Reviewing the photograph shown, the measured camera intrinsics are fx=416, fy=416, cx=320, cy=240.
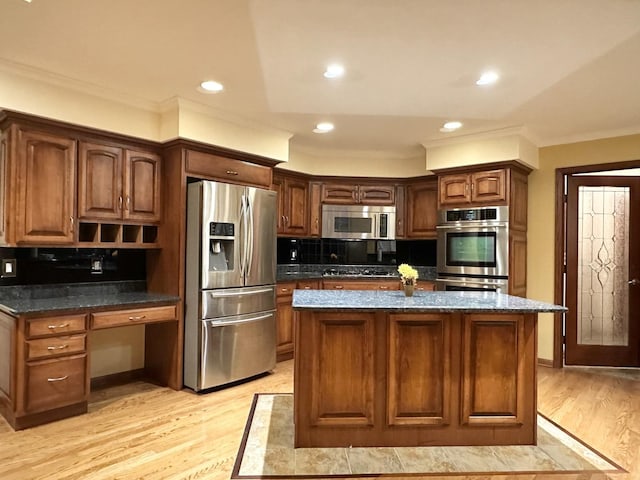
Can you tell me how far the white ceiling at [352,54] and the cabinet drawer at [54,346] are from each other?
1879 millimetres

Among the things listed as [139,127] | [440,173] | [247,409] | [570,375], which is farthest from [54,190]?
[570,375]

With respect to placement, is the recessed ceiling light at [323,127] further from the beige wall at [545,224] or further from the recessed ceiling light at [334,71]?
the beige wall at [545,224]

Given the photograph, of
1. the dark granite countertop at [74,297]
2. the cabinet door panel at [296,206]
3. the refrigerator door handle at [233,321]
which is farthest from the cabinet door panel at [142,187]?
the cabinet door panel at [296,206]

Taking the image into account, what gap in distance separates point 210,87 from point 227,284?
1669 millimetres

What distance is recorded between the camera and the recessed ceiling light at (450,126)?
4.05m

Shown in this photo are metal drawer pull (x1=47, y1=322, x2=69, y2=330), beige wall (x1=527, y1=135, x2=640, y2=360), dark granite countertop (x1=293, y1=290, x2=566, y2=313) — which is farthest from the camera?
beige wall (x1=527, y1=135, x2=640, y2=360)

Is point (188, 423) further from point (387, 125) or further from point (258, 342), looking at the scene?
point (387, 125)

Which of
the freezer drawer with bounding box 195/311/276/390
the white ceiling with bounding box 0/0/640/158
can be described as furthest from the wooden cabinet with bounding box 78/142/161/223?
the freezer drawer with bounding box 195/311/276/390

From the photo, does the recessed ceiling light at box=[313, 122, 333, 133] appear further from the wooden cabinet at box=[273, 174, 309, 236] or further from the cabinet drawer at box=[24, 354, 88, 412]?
the cabinet drawer at box=[24, 354, 88, 412]

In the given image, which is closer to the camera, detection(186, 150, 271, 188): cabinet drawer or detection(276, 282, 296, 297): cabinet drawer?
detection(186, 150, 271, 188): cabinet drawer

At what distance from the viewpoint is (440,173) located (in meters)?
4.74

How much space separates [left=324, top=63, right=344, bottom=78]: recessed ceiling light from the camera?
283cm

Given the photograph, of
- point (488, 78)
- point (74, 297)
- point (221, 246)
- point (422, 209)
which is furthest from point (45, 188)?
point (422, 209)

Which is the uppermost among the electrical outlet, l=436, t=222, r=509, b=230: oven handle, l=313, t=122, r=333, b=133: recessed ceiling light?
l=313, t=122, r=333, b=133: recessed ceiling light
